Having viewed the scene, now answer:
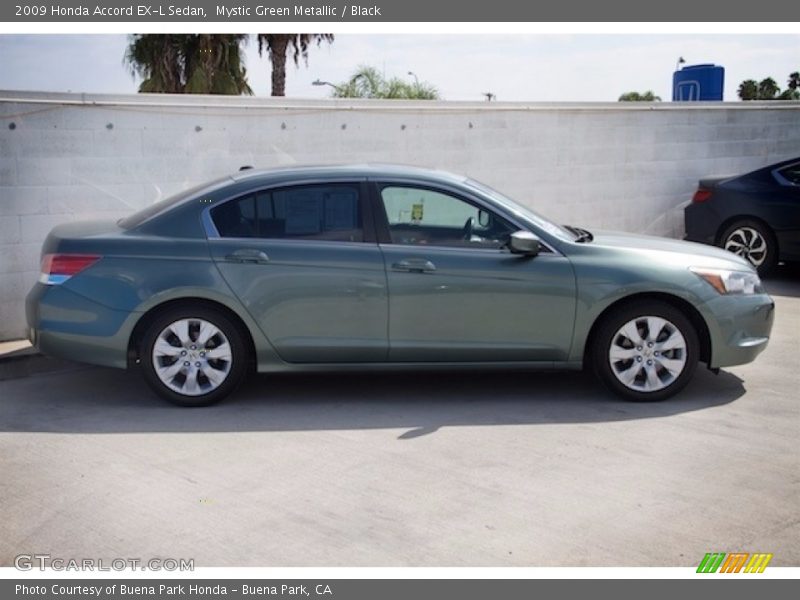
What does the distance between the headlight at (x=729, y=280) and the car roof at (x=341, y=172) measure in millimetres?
1685

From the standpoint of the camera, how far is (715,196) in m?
11.6

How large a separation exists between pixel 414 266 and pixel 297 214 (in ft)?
2.69

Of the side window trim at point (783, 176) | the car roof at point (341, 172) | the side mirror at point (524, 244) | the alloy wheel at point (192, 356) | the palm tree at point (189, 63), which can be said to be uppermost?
the palm tree at point (189, 63)

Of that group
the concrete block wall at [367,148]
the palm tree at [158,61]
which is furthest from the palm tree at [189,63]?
the concrete block wall at [367,148]

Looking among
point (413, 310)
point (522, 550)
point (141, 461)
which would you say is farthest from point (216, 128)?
point (522, 550)

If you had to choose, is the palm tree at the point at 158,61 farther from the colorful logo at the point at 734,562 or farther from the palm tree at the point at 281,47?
the colorful logo at the point at 734,562

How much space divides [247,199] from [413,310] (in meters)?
1.26

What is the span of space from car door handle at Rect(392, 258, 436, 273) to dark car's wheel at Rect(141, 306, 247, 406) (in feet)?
3.55

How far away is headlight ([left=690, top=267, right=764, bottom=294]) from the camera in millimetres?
6750

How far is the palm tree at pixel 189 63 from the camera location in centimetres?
2622

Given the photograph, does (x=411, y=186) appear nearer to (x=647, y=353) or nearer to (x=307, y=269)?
(x=307, y=269)
